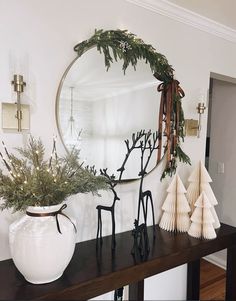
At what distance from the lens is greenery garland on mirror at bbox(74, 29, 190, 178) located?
1.53 m

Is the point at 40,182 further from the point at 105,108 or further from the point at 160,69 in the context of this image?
the point at 160,69

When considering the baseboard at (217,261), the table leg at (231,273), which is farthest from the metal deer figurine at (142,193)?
the baseboard at (217,261)

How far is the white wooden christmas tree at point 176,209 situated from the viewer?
1.81 m

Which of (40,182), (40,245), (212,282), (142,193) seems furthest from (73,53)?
(212,282)

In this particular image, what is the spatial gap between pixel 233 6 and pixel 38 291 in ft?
6.72

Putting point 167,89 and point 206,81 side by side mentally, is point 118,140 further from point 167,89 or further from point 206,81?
point 206,81

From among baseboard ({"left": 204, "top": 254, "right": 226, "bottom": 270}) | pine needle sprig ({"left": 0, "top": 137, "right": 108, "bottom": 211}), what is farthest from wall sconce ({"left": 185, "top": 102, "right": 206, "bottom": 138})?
baseboard ({"left": 204, "top": 254, "right": 226, "bottom": 270})

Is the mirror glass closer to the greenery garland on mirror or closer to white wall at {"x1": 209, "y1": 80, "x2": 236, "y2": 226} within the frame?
the greenery garland on mirror

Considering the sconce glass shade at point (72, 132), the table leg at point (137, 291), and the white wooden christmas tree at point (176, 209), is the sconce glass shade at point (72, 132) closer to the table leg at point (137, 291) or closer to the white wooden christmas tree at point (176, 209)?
the white wooden christmas tree at point (176, 209)

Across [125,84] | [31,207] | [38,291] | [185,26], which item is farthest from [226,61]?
[38,291]

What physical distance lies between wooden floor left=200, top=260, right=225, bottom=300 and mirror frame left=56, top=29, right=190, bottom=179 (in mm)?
1426

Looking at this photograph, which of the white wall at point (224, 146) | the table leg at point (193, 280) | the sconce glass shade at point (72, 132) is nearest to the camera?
the sconce glass shade at point (72, 132)

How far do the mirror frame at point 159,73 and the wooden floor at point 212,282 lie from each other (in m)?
1.43

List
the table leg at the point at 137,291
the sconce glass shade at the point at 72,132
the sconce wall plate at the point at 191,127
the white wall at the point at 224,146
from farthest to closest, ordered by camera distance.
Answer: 1. the white wall at the point at 224,146
2. the sconce wall plate at the point at 191,127
3. the table leg at the point at 137,291
4. the sconce glass shade at the point at 72,132
